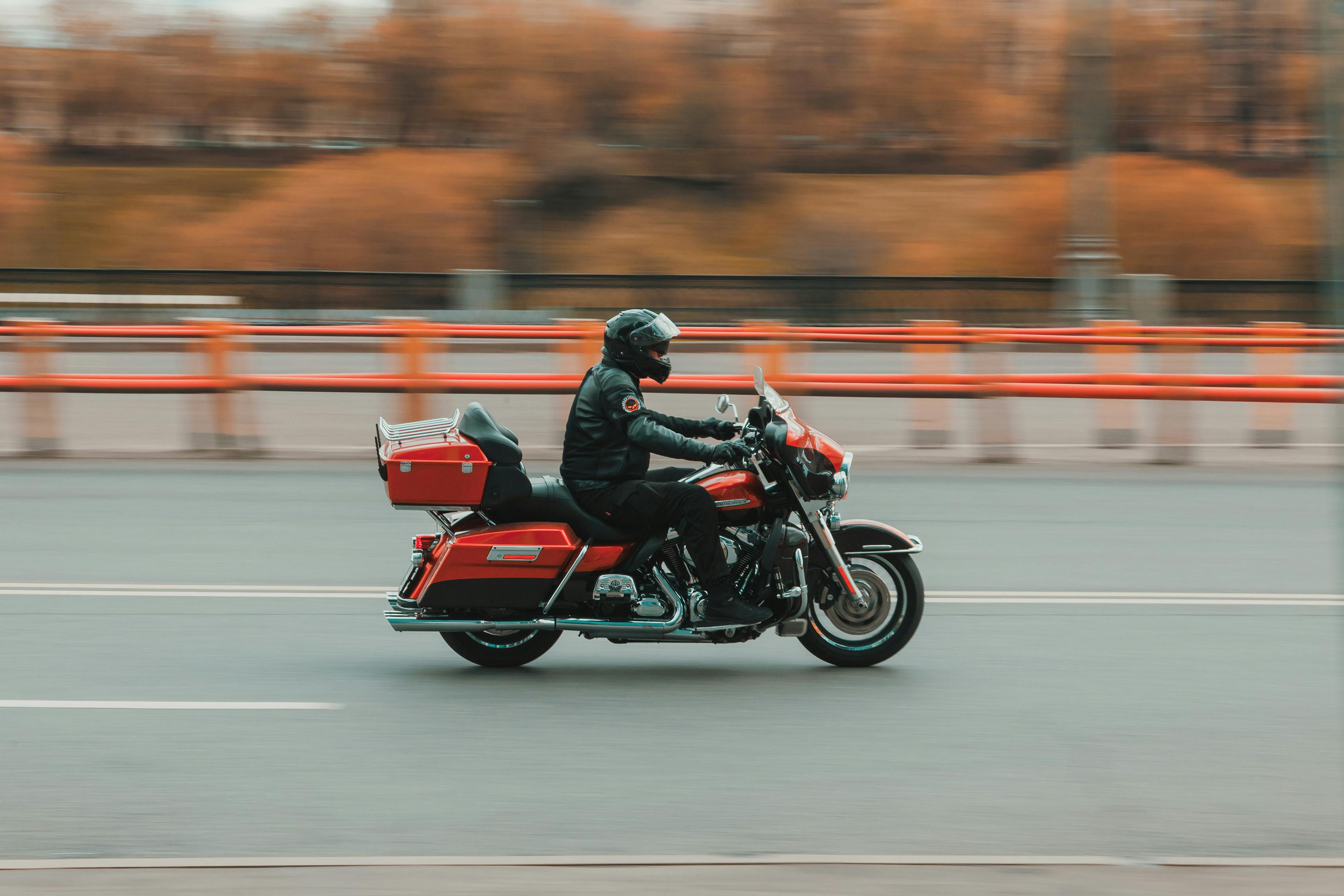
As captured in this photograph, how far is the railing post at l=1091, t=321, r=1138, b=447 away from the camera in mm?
13453

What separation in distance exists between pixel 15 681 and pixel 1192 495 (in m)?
Result: 8.38

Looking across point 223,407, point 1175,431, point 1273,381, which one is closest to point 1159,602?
point 1175,431

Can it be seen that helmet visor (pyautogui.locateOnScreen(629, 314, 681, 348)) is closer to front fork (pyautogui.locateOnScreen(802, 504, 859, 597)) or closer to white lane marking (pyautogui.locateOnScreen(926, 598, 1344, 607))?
front fork (pyautogui.locateOnScreen(802, 504, 859, 597))

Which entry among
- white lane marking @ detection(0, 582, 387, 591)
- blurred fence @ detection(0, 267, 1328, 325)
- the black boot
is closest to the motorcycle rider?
the black boot

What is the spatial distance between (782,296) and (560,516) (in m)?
23.2

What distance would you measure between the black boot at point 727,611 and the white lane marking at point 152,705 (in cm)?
152

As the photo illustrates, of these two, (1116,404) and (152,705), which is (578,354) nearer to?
(1116,404)

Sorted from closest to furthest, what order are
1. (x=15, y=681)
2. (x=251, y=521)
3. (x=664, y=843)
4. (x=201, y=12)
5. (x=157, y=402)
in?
(x=664, y=843) → (x=15, y=681) → (x=251, y=521) → (x=157, y=402) → (x=201, y=12)

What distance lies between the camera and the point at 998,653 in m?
6.71

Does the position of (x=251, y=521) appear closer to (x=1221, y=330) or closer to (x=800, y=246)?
(x=1221, y=330)

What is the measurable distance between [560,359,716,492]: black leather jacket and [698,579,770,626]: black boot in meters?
0.55

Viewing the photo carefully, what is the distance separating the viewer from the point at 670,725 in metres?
5.62

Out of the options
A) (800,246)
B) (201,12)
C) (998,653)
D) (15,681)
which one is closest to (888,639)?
(998,653)

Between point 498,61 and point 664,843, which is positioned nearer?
point 664,843
